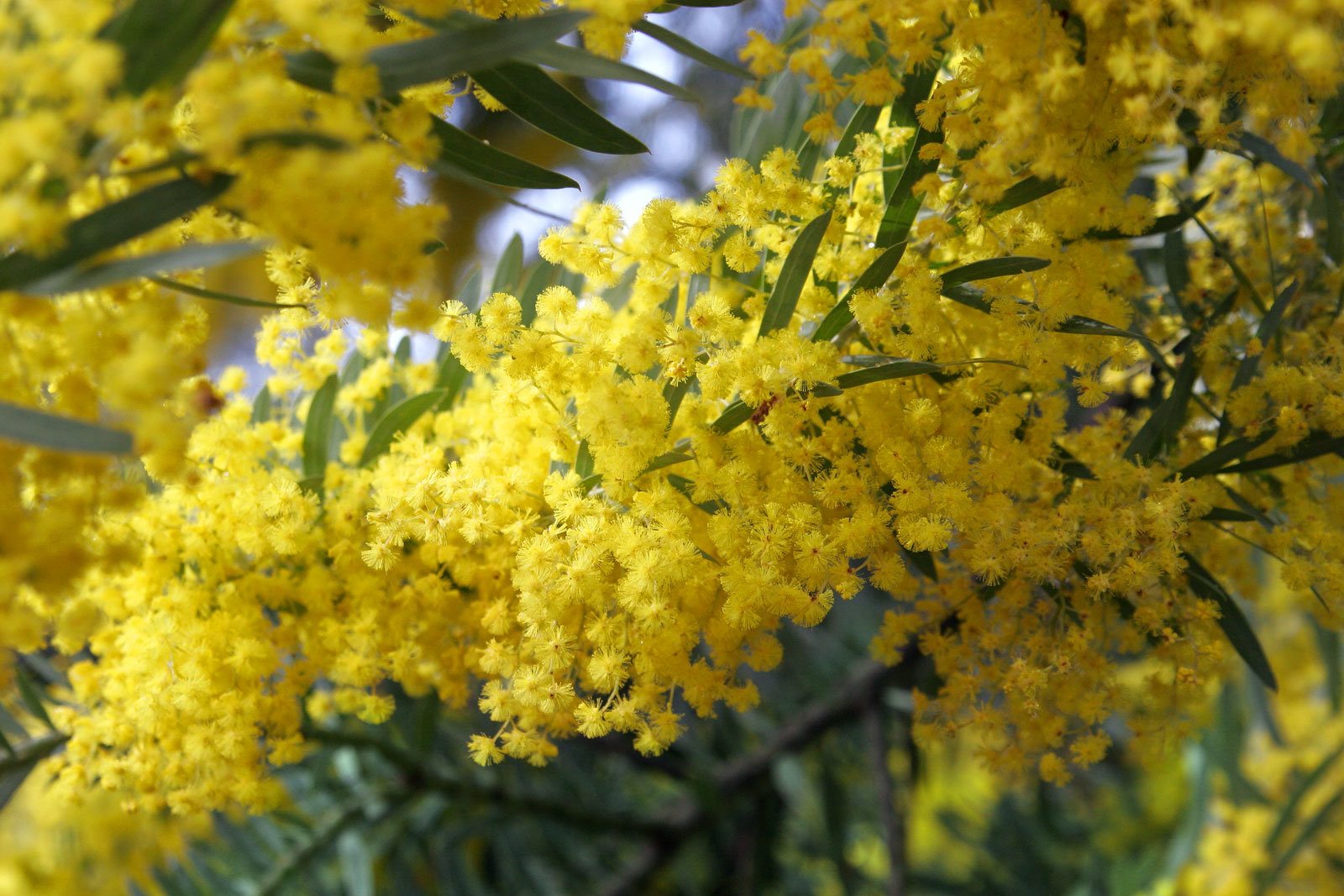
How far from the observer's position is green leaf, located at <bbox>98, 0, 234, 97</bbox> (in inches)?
19.3

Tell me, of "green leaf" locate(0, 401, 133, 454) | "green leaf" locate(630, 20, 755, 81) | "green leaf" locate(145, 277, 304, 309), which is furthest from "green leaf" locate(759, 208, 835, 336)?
"green leaf" locate(0, 401, 133, 454)

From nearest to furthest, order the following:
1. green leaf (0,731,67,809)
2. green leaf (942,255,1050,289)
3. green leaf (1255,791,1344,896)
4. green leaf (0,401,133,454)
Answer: green leaf (0,401,133,454), green leaf (942,255,1050,289), green leaf (0,731,67,809), green leaf (1255,791,1344,896)

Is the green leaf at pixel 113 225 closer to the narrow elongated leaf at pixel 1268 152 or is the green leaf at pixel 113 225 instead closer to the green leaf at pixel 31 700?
the green leaf at pixel 31 700

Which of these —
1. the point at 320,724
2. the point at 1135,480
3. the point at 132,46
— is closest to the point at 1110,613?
the point at 1135,480

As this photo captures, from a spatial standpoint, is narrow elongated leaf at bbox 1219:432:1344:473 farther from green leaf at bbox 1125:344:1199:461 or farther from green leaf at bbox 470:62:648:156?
green leaf at bbox 470:62:648:156

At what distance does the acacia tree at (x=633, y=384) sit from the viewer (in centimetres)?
50

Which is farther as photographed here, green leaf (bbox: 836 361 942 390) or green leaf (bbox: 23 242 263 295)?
green leaf (bbox: 836 361 942 390)

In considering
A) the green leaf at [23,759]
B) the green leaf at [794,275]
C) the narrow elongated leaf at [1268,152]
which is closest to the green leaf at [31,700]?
the green leaf at [23,759]

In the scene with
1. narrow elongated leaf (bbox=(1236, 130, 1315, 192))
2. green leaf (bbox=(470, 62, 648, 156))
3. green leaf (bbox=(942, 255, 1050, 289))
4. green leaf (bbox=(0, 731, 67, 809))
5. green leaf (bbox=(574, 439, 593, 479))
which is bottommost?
green leaf (bbox=(0, 731, 67, 809))

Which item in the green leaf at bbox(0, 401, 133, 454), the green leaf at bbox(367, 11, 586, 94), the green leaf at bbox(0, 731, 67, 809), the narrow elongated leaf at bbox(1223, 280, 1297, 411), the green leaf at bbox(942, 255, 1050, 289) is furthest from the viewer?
the green leaf at bbox(0, 731, 67, 809)

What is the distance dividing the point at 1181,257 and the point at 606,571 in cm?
64

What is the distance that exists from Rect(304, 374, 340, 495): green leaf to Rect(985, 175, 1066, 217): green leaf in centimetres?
56

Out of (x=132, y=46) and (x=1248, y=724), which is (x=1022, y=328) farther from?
(x=1248, y=724)

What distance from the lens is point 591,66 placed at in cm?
69
